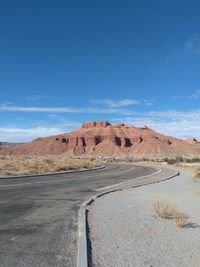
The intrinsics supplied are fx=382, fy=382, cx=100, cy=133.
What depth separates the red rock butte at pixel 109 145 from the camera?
16475 centimetres

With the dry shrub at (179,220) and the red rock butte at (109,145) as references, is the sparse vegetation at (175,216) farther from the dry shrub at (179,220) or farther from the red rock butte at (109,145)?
the red rock butte at (109,145)

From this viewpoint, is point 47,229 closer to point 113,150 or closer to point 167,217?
point 167,217

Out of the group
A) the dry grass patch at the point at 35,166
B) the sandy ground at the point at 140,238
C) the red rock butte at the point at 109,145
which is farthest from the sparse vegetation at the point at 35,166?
the red rock butte at the point at 109,145

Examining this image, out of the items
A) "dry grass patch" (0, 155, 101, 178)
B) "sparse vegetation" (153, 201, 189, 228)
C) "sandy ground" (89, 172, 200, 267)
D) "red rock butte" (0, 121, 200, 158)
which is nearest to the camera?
"sandy ground" (89, 172, 200, 267)

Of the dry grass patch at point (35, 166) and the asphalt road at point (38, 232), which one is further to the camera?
the dry grass patch at point (35, 166)

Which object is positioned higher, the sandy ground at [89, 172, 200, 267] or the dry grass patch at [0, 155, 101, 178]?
the dry grass patch at [0, 155, 101, 178]

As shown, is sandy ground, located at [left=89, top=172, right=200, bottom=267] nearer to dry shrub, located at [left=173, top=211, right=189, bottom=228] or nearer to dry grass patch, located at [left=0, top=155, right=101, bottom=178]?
dry shrub, located at [left=173, top=211, right=189, bottom=228]

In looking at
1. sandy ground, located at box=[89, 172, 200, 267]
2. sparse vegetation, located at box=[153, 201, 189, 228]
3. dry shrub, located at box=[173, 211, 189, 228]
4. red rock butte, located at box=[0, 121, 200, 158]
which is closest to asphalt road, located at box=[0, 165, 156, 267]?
sandy ground, located at box=[89, 172, 200, 267]

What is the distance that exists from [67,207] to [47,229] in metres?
3.93

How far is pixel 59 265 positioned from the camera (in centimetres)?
621

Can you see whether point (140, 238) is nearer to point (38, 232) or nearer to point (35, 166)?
point (38, 232)

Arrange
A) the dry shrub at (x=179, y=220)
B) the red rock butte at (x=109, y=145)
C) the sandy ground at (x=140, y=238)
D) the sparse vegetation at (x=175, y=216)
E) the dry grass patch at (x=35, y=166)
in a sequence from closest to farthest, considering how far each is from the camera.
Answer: the sandy ground at (x=140, y=238), the dry shrub at (x=179, y=220), the sparse vegetation at (x=175, y=216), the dry grass patch at (x=35, y=166), the red rock butte at (x=109, y=145)

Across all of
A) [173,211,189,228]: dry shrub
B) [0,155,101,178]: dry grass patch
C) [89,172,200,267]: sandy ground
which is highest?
[0,155,101,178]: dry grass patch

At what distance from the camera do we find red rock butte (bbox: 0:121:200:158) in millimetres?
164750
